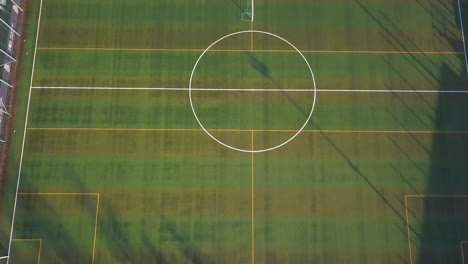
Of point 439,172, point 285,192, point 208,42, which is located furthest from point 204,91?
point 439,172

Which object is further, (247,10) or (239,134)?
(247,10)

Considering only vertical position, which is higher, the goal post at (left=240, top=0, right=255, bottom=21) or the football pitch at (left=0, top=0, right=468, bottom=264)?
the goal post at (left=240, top=0, right=255, bottom=21)

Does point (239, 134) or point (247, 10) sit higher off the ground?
point (247, 10)

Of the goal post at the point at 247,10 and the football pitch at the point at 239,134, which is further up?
the goal post at the point at 247,10

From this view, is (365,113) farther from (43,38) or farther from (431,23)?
(43,38)

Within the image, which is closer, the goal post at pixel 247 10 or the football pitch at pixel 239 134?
the football pitch at pixel 239 134
